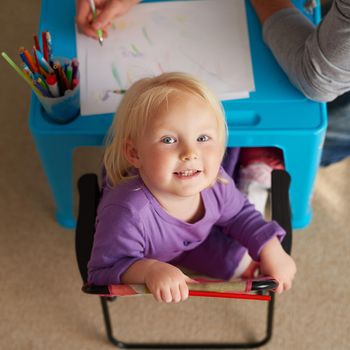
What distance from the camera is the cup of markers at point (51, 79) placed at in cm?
96

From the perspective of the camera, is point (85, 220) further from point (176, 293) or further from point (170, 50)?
point (170, 50)

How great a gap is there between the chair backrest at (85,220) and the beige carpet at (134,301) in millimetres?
419

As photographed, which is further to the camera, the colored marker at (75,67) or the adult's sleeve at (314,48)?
the colored marker at (75,67)

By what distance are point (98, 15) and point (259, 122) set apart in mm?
387

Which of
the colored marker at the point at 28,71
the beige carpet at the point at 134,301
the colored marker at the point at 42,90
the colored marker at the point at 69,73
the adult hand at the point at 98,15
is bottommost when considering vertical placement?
the beige carpet at the point at 134,301

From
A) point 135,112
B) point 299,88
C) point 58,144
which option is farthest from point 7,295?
point 299,88

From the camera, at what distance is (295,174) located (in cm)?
117

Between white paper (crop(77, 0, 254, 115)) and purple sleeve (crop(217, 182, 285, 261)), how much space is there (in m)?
0.20

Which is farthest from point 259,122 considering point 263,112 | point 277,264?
point 277,264

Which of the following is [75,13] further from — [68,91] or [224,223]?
[224,223]

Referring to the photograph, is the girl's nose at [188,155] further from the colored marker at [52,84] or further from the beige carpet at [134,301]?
the beige carpet at [134,301]

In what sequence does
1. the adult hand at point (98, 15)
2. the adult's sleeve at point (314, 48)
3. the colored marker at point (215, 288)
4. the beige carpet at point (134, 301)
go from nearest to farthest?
the colored marker at point (215, 288) < the adult's sleeve at point (314, 48) < the adult hand at point (98, 15) < the beige carpet at point (134, 301)

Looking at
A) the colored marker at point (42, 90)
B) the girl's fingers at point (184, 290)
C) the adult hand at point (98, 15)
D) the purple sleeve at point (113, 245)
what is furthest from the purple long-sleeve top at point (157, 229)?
the adult hand at point (98, 15)

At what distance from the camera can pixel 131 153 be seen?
3.03 feet
